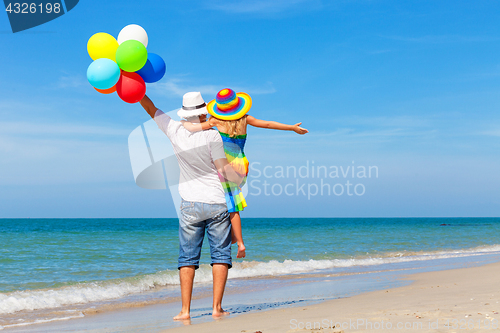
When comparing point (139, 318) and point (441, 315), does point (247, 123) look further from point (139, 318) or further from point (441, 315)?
point (139, 318)

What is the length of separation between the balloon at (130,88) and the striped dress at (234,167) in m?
0.76

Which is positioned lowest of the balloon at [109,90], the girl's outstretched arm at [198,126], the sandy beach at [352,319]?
the sandy beach at [352,319]

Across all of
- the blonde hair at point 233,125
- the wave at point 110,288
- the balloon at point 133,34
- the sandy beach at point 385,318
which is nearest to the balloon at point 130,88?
the balloon at point 133,34

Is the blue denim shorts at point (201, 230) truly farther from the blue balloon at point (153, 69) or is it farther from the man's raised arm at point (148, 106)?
the blue balloon at point (153, 69)

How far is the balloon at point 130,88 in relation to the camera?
130 inches

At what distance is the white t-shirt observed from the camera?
339 centimetres

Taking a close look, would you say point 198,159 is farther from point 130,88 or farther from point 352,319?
point 352,319

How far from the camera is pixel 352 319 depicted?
308cm

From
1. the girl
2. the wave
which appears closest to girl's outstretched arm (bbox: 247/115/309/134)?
the girl

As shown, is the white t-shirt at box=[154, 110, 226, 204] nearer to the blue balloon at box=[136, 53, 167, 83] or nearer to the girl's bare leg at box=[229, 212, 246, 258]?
the girl's bare leg at box=[229, 212, 246, 258]

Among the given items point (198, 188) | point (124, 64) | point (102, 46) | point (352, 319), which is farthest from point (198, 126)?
point (352, 319)

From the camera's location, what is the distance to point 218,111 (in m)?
3.38

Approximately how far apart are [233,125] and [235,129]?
0.13 feet

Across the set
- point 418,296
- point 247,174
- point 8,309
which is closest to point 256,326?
point 247,174
